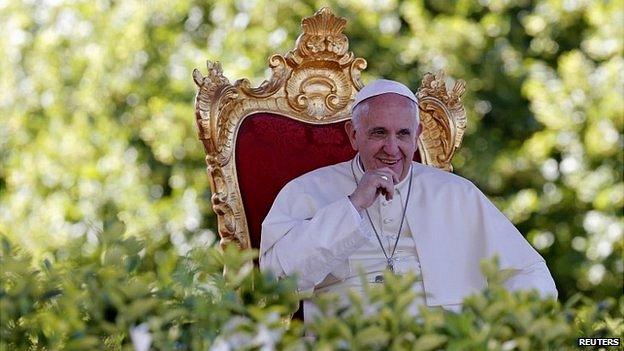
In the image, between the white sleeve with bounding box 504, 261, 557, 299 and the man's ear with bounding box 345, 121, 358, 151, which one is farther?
the man's ear with bounding box 345, 121, 358, 151

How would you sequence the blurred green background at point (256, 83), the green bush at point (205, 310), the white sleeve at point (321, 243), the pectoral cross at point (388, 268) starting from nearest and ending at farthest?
the green bush at point (205, 310)
the white sleeve at point (321, 243)
the pectoral cross at point (388, 268)
the blurred green background at point (256, 83)

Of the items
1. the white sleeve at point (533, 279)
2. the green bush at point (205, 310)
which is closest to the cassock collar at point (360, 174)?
the white sleeve at point (533, 279)

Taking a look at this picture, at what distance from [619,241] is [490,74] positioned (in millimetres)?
1682

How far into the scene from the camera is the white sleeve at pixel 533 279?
455cm

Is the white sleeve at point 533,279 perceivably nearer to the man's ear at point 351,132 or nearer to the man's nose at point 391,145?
the man's nose at point 391,145

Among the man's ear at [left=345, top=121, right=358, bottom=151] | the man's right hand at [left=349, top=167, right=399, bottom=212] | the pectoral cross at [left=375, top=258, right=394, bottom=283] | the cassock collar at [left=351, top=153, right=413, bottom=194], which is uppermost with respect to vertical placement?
the man's ear at [left=345, top=121, right=358, bottom=151]

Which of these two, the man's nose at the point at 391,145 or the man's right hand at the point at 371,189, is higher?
the man's nose at the point at 391,145

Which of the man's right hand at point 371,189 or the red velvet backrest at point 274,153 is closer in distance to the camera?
the man's right hand at point 371,189

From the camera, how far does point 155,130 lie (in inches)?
446

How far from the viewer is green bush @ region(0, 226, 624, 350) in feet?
8.96

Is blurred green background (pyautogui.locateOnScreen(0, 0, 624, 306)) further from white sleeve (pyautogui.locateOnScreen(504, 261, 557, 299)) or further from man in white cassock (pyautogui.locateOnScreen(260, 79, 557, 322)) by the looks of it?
white sleeve (pyautogui.locateOnScreen(504, 261, 557, 299))

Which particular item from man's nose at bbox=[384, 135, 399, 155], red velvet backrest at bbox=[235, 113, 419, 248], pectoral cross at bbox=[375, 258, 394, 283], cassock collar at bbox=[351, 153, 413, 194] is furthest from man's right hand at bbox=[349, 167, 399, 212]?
red velvet backrest at bbox=[235, 113, 419, 248]

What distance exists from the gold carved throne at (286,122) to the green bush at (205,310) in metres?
2.15

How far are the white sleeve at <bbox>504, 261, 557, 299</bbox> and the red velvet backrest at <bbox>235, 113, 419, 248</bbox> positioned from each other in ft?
2.83
